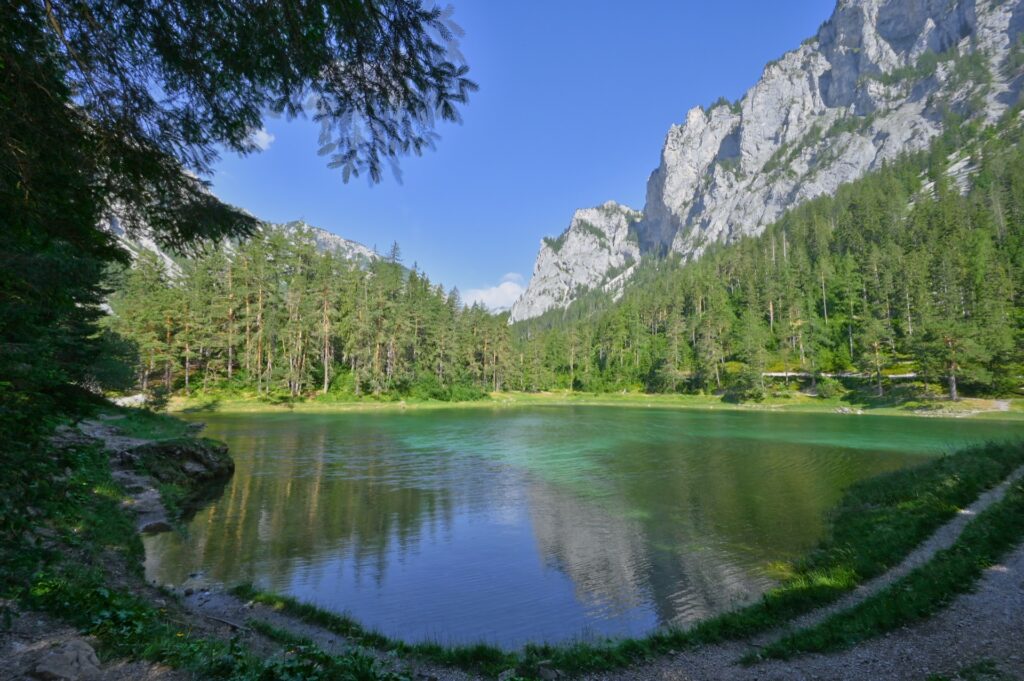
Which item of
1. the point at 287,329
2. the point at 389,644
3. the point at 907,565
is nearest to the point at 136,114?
the point at 389,644

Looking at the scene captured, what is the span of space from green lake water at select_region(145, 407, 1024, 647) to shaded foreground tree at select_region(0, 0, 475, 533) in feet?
25.5

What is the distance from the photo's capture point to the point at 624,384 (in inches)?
3989

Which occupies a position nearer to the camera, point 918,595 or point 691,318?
point 918,595

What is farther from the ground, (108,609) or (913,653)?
(108,609)

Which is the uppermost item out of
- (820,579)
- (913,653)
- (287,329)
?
(287,329)

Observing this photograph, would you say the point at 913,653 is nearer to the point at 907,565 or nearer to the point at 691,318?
the point at 907,565

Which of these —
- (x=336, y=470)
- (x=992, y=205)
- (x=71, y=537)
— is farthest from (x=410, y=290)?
(x=992, y=205)

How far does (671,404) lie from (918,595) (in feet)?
243

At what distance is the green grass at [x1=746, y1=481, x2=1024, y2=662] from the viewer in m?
7.11

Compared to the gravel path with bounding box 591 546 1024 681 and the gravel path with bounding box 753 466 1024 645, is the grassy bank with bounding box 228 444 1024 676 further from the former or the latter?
the gravel path with bounding box 591 546 1024 681

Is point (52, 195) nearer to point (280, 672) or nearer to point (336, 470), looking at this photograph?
point (280, 672)

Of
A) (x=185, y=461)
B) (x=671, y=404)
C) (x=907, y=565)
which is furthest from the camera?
(x=671, y=404)

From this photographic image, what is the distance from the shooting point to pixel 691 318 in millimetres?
108688

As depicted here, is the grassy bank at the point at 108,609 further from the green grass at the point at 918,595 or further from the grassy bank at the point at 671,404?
the grassy bank at the point at 671,404
